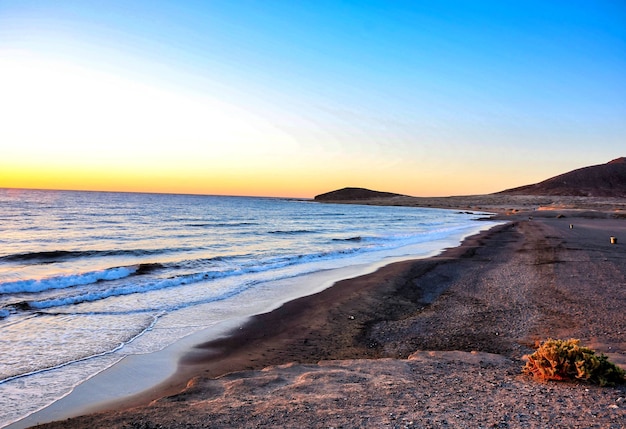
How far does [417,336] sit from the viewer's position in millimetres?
8492

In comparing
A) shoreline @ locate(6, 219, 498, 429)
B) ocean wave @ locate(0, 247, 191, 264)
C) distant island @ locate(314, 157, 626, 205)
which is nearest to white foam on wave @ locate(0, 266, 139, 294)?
ocean wave @ locate(0, 247, 191, 264)

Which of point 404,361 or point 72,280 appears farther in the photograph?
point 72,280

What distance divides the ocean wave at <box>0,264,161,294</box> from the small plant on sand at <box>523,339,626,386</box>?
13.7 m

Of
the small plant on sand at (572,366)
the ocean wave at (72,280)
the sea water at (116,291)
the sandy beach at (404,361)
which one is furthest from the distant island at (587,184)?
the small plant on sand at (572,366)

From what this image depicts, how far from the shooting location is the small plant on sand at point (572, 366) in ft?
17.9

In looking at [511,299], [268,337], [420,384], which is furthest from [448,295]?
[420,384]

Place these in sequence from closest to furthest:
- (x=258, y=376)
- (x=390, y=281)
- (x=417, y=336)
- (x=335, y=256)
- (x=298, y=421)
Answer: (x=298, y=421) → (x=258, y=376) → (x=417, y=336) → (x=390, y=281) → (x=335, y=256)

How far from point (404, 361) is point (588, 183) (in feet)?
605

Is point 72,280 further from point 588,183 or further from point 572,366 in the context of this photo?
point 588,183

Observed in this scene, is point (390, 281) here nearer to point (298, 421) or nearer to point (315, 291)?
point (315, 291)

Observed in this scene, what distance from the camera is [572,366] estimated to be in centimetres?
568

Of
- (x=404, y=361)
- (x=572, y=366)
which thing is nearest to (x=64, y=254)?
(x=404, y=361)

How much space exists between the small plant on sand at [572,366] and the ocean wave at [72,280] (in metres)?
13.7

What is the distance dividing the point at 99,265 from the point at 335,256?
11603mm
